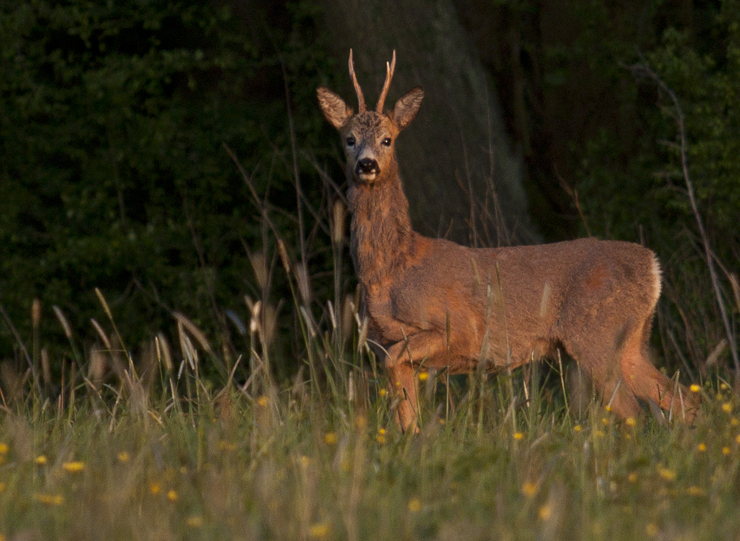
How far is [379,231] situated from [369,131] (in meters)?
0.55

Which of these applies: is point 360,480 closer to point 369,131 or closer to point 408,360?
point 408,360

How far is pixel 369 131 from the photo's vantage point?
5809mm

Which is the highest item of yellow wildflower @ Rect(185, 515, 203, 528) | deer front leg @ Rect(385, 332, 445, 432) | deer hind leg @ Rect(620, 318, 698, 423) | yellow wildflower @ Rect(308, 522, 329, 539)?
yellow wildflower @ Rect(308, 522, 329, 539)

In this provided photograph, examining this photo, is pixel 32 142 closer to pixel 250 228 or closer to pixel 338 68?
pixel 250 228

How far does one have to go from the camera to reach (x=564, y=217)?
389 inches

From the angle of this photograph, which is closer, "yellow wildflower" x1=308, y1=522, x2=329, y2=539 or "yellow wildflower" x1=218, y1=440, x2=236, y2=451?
"yellow wildflower" x1=308, y1=522, x2=329, y2=539

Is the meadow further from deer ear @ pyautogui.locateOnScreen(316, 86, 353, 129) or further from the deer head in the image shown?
deer ear @ pyautogui.locateOnScreen(316, 86, 353, 129)

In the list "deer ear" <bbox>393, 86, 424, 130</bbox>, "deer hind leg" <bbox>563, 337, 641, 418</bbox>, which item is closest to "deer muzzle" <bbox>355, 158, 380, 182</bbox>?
"deer ear" <bbox>393, 86, 424, 130</bbox>

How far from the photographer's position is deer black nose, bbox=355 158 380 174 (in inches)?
220

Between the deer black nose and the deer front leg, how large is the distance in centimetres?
89

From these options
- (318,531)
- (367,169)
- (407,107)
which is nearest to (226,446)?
(318,531)

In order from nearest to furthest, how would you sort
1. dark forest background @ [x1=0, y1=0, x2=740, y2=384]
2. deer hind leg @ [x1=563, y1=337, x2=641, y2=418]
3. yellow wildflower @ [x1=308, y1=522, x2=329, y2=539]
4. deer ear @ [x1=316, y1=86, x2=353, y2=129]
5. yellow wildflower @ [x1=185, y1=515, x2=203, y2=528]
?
yellow wildflower @ [x1=308, y1=522, x2=329, y2=539] → yellow wildflower @ [x1=185, y1=515, x2=203, y2=528] → deer hind leg @ [x1=563, y1=337, x2=641, y2=418] → deer ear @ [x1=316, y1=86, x2=353, y2=129] → dark forest background @ [x1=0, y1=0, x2=740, y2=384]

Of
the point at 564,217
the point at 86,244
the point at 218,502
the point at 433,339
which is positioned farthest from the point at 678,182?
the point at 218,502

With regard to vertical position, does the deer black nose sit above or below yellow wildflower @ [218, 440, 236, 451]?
above
